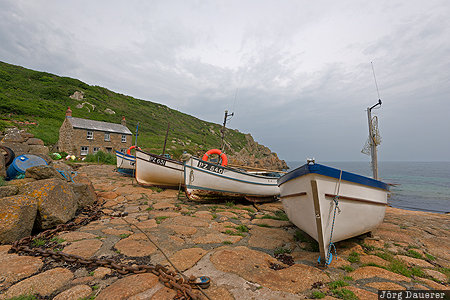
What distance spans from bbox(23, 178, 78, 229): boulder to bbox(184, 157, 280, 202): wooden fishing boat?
4122 mm

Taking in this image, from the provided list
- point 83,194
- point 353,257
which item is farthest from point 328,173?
point 83,194

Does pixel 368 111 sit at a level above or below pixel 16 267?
above

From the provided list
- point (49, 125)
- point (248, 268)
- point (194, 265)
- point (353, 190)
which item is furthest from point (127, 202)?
point (49, 125)

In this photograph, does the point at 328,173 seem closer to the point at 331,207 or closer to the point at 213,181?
the point at 331,207

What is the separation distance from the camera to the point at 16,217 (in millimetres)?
3660

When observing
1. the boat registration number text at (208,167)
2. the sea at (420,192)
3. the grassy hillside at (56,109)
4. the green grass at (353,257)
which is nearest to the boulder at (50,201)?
the boat registration number text at (208,167)

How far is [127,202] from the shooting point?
7.32 m

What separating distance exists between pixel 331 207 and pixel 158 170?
8635 millimetres

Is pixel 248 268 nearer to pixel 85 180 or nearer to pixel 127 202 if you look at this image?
pixel 127 202

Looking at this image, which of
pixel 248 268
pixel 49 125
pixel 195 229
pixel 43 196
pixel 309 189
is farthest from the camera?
pixel 49 125

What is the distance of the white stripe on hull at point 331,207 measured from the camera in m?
3.62

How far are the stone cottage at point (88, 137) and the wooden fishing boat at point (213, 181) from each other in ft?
87.9

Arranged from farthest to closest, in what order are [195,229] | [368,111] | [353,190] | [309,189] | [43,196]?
[368,111] → [195,229] → [43,196] → [353,190] → [309,189]

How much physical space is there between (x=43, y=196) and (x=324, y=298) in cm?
575
